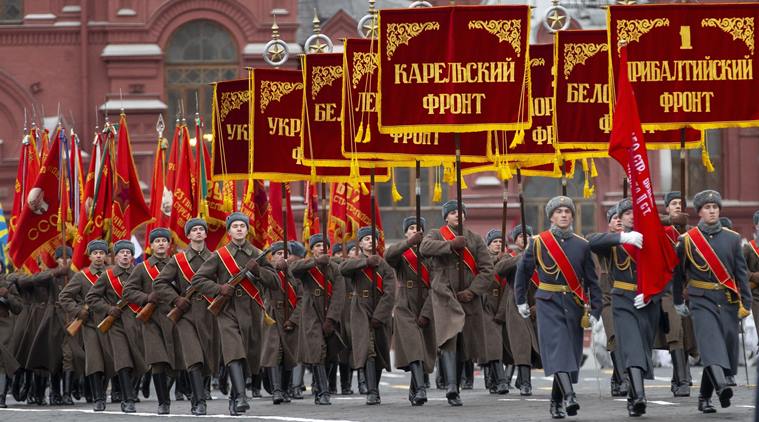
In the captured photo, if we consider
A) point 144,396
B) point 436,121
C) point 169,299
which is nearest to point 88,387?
point 144,396

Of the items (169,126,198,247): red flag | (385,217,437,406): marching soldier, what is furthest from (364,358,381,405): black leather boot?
(169,126,198,247): red flag

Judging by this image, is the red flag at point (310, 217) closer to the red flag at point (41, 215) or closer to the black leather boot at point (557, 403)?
the red flag at point (41, 215)

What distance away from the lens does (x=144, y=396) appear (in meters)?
22.4

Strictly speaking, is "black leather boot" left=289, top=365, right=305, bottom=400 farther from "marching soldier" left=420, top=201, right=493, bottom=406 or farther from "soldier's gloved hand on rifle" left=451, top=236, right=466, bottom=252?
"soldier's gloved hand on rifle" left=451, top=236, right=466, bottom=252

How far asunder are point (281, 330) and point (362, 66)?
9.50 ft

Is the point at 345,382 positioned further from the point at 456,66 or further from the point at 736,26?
the point at 736,26

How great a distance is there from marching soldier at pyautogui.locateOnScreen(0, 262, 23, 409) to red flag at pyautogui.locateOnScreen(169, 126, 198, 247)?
11.6 feet

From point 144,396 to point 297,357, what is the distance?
362 cm

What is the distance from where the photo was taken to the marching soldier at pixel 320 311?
749 inches

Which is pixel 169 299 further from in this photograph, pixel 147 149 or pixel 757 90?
pixel 147 149

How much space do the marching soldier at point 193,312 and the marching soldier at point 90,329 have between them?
2.43m

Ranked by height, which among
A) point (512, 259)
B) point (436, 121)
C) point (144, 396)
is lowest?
point (144, 396)

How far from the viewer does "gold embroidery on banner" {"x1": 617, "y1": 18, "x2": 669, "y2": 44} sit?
1722 centimetres

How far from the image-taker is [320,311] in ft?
63.5
